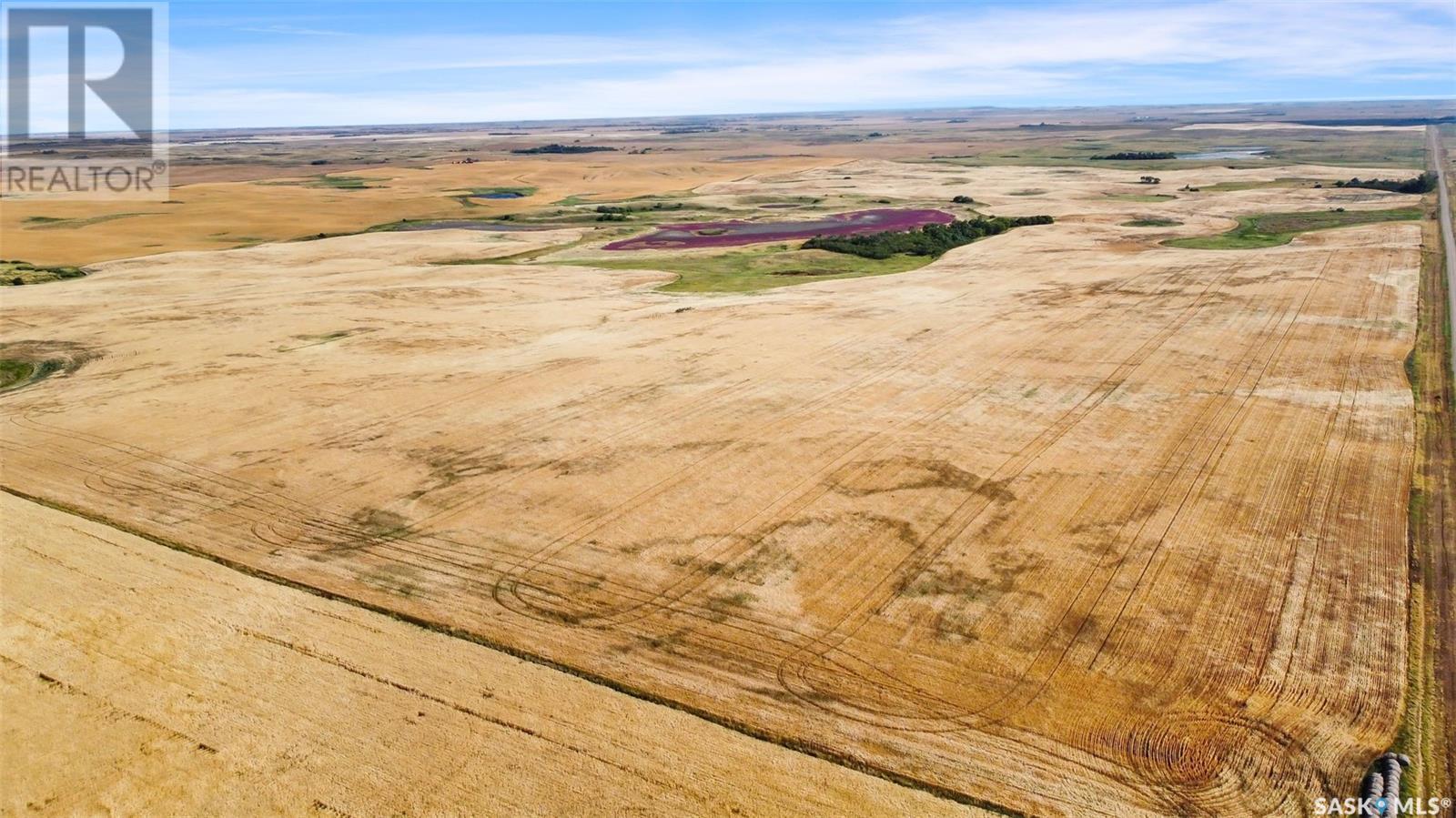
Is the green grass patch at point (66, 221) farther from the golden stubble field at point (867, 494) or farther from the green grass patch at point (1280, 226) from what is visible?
the green grass patch at point (1280, 226)

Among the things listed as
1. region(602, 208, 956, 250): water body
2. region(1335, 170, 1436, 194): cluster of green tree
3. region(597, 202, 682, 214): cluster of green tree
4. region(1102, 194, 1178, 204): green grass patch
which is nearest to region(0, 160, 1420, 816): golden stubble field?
region(602, 208, 956, 250): water body

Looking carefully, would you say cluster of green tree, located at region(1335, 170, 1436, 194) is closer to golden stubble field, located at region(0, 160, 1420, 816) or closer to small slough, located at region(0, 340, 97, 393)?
golden stubble field, located at region(0, 160, 1420, 816)

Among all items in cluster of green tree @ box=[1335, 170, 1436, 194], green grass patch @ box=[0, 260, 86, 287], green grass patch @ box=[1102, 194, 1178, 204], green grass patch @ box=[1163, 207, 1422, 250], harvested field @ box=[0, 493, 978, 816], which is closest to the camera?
harvested field @ box=[0, 493, 978, 816]

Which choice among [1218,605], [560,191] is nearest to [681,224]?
[560,191]

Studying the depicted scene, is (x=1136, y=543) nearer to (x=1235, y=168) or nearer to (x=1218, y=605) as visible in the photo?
(x=1218, y=605)

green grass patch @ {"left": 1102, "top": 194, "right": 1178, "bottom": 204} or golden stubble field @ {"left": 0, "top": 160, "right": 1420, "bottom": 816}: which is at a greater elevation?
green grass patch @ {"left": 1102, "top": 194, "right": 1178, "bottom": 204}

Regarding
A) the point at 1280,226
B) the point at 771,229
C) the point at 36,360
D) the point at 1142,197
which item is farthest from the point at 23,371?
the point at 1142,197

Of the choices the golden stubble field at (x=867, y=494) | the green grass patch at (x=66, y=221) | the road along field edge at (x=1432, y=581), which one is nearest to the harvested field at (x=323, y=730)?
the golden stubble field at (x=867, y=494)
